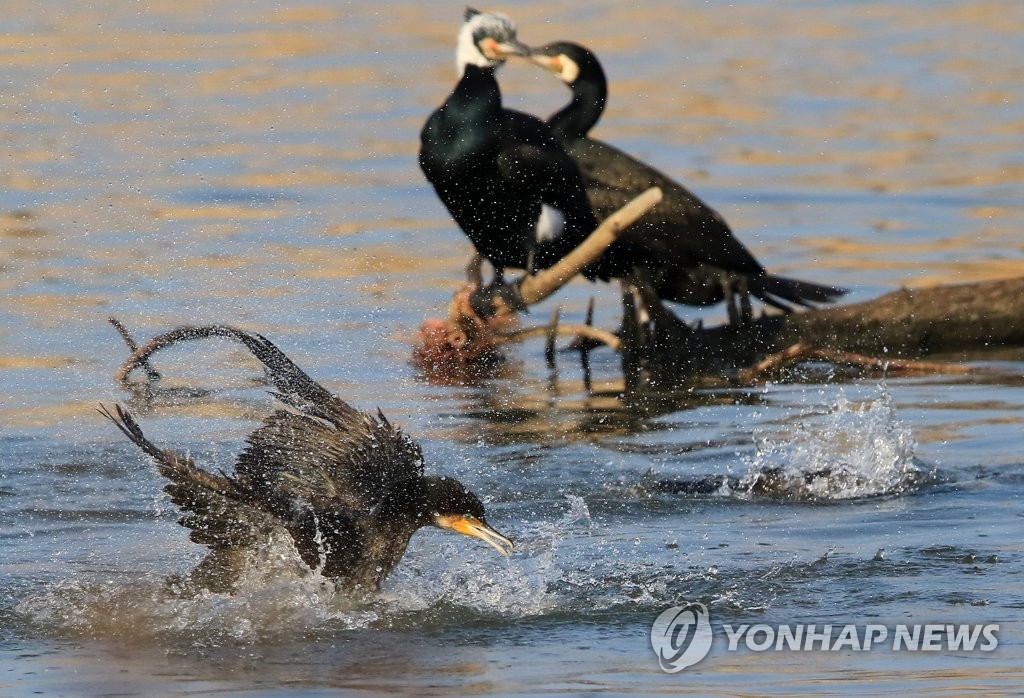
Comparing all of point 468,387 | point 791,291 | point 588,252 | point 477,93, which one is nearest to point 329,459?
point 468,387

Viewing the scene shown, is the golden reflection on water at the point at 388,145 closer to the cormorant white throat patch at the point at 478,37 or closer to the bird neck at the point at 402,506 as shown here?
the cormorant white throat patch at the point at 478,37

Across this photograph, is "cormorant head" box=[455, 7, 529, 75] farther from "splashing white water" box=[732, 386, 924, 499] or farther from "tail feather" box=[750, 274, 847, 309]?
"splashing white water" box=[732, 386, 924, 499]

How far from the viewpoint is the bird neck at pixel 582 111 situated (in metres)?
9.48

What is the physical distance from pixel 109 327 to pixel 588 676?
4678 mm

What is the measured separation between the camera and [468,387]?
313 inches

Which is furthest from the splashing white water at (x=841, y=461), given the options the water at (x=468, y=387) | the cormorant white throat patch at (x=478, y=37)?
the cormorant white throat patch at (x=478, y=37)

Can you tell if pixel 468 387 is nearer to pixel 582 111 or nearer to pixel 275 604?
pixel 582 111

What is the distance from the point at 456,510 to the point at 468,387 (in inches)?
121

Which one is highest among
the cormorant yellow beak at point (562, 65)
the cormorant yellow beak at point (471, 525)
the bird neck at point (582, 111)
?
the cormorant yellow beak at point (562, 65)

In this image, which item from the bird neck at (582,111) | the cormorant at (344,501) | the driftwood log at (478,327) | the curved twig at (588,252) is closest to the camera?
the cormorant at (344,501)

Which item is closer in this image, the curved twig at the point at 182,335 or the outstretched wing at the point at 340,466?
the outstretched wing at the point at 340,466

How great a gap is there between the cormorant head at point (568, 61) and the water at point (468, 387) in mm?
1123

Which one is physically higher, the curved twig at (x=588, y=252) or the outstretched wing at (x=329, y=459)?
the curved twig at (x=588, y=252)

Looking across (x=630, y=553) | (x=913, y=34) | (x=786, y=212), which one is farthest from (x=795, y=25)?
(x=630, y=553)
